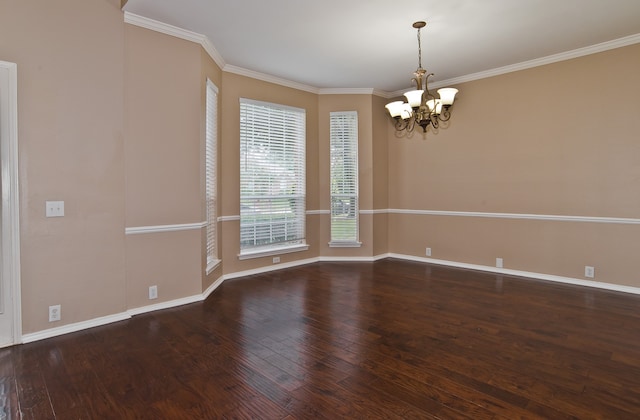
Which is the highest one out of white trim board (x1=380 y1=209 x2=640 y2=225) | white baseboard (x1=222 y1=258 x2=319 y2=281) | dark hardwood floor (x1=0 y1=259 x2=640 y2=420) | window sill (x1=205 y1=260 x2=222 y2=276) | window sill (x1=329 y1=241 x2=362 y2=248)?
white trim board (x1=380 y1=209 x2=640 y2=225)

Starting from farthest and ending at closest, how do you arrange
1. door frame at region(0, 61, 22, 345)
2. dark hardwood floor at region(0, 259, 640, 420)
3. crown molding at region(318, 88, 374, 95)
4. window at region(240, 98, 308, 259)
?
crown molding at region(318, 88, 374, 95) < window at region(240, 98, 308, 259) < door frame at region(0, 61, 22, 345) < dark hardwood floor at region(0, 259, 640, 420)

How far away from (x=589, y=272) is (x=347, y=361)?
3.67 metres

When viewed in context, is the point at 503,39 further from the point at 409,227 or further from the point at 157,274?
the point at 157,274

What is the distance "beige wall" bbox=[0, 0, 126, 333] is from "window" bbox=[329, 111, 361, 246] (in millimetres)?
3417

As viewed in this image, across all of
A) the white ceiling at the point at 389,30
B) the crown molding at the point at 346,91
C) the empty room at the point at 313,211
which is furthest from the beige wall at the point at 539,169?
the crown molding at the point at 346,91

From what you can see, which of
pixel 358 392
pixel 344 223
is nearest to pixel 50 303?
pixel 358 392

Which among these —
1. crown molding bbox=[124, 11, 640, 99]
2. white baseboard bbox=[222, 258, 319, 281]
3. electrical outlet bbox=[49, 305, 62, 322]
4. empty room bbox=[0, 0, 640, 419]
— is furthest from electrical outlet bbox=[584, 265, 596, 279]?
electrical outlet bbox=[49, 305, 62, 322]

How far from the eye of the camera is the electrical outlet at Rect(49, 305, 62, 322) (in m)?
2.96

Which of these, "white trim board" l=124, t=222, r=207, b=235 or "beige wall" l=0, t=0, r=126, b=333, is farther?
"white trim board" l=124, t=222, r=207, b=235

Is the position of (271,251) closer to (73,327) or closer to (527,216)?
(73,327)

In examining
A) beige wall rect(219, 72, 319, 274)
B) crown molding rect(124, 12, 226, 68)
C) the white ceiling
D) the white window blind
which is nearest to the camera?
the white ceiling

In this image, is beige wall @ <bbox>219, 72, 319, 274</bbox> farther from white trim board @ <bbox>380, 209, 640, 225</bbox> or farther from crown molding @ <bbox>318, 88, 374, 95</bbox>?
white trim board @ <bbox>380, 209, 640, 225</bbox>

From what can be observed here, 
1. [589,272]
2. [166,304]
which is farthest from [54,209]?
[589,272]

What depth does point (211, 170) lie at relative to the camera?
4434 millimetres
